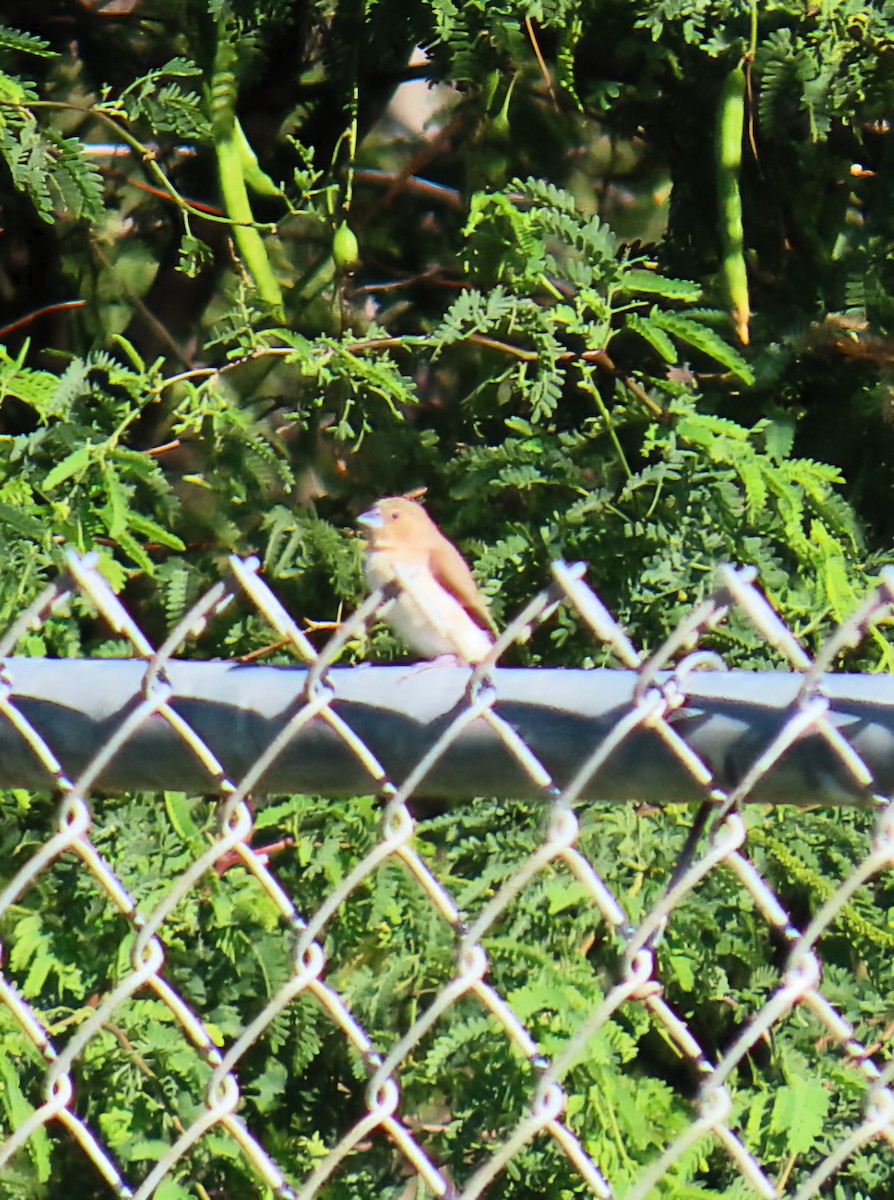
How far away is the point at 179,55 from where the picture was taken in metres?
3.66

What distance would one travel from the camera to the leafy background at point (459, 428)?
9.75 ft

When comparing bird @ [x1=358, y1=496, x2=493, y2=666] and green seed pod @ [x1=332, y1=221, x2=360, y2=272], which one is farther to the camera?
green seed pod @ [x1=332, y1=221, x2=360, y2=272]

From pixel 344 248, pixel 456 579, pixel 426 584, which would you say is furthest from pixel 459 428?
pixel 426 584

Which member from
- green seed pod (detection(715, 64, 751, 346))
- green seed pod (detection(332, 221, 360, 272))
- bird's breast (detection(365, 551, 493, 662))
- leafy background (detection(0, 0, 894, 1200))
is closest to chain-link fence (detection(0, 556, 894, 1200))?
leafy background (detection(0, 0, 894, 1200))

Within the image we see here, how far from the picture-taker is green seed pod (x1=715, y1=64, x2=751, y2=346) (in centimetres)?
319

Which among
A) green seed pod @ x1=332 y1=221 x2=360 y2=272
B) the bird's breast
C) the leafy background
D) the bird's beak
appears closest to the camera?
the bird's breast

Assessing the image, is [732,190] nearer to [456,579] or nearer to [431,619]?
[456,579]

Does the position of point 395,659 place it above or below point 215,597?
below

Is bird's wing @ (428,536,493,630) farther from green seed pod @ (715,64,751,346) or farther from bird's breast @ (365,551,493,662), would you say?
green seed pod @ (715,64,751,346)

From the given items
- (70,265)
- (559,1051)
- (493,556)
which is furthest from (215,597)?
(70,265)

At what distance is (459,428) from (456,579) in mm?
696

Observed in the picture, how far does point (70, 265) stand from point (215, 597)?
8.98 ft

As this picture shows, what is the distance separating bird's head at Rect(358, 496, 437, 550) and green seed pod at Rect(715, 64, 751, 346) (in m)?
0.87

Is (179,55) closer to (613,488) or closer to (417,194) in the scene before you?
(417,194)
